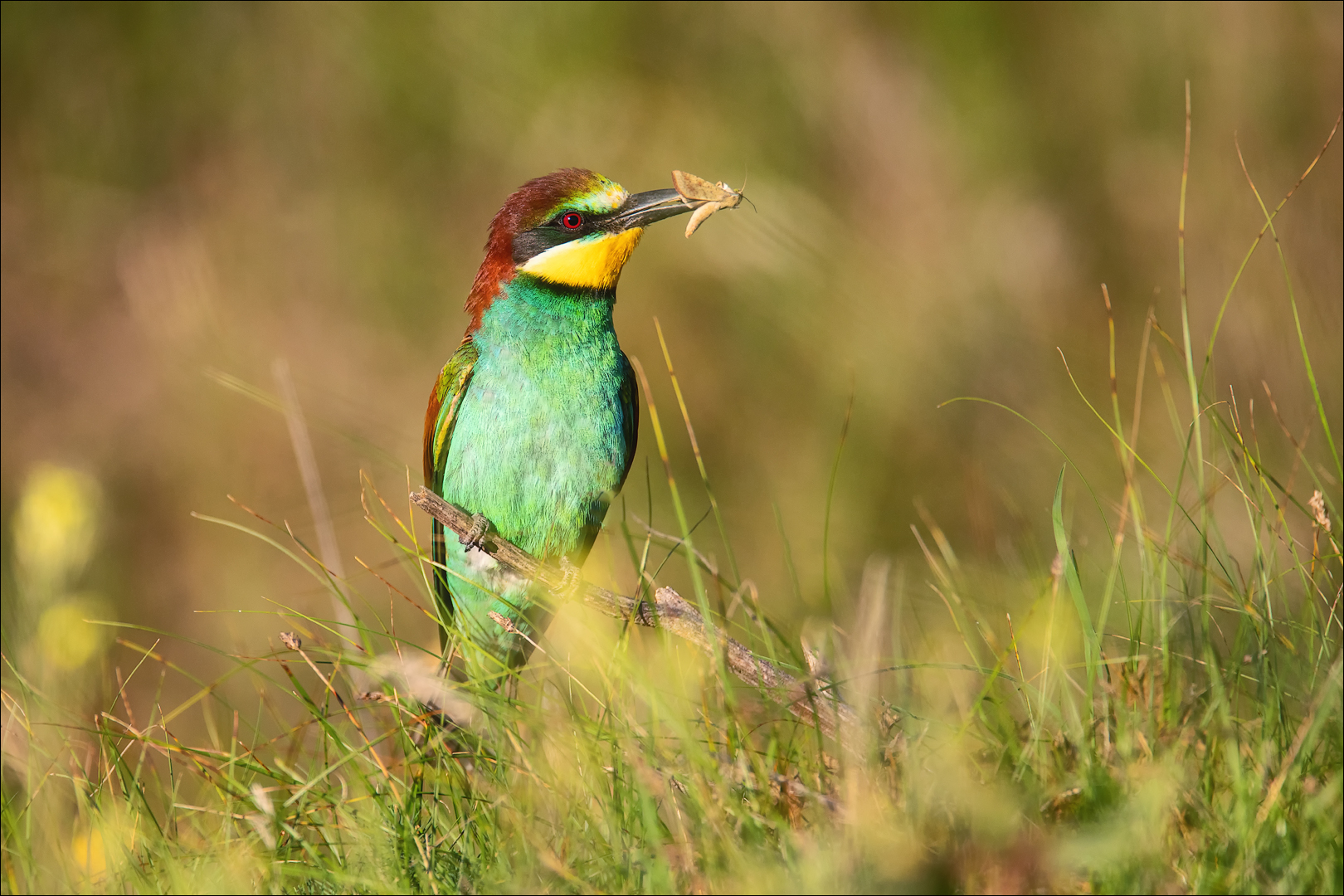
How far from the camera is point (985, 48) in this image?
617 cm

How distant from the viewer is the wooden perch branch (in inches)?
75.6

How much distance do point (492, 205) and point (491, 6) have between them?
3.65ft

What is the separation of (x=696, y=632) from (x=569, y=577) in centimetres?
103

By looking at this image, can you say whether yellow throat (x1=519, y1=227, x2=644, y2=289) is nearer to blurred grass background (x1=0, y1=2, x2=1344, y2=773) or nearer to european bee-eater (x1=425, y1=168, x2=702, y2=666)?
european bee-eater (x1=425, y1=168, x2=702, y2=666)

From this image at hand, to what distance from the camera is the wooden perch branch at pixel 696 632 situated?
75.6 inches

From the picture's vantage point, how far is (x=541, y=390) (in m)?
3.44

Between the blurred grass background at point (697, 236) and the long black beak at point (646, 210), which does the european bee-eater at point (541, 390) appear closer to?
the long black beak at point (646, 210)

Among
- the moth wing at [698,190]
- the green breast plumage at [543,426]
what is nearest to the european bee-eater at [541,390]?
the green breast plumage at [543,426]

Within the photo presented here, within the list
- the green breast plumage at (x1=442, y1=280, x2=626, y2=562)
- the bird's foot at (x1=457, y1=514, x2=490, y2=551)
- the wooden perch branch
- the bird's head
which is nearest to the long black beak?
the bird's head

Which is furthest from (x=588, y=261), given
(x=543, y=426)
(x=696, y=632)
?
(x=696, y=632)

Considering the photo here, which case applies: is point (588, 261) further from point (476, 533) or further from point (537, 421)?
point (476, 533)

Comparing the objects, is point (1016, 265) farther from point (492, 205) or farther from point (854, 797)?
point (854, 797)

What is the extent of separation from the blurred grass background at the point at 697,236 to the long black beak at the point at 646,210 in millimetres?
1890

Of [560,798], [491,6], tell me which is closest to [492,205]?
[491,6]
